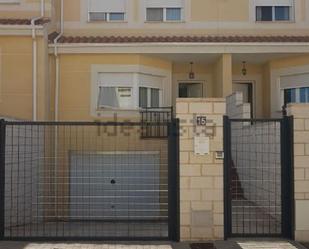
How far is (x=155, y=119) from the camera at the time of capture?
46.8 feet

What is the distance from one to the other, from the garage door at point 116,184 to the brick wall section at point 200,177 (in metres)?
1.98

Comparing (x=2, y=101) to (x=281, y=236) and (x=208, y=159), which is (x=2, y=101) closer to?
(x=208, y=159)

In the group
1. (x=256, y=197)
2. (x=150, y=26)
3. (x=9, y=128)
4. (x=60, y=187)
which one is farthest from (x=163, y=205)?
A: (x=150, y=26)

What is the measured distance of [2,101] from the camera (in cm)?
1330

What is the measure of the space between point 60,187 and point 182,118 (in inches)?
193

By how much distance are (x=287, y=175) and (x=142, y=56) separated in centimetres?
715

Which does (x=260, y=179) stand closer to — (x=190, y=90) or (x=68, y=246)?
(x=68, y=246)

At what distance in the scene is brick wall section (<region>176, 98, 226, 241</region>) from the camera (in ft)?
26.9

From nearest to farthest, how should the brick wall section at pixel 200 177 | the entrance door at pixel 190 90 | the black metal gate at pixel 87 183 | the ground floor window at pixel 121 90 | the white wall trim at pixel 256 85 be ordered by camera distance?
the brick wall section at pixel 200 177, the black metal gate at pixel 87 183, the ground floor window at pixel 121 90, the white wall trim at pixel 256 85, the entrance door at pixel 190 90

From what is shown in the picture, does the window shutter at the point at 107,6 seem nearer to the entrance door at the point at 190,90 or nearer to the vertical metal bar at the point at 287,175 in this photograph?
the entrance door at the point at 190,90

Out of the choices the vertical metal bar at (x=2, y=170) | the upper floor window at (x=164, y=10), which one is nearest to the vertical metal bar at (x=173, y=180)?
the vertical metal bar at (x=2, y=170)

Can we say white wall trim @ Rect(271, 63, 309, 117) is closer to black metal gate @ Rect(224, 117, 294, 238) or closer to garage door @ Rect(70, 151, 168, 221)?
black metal gate @ Rect(224, 117, 294, 238)

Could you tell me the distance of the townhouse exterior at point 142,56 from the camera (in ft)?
43.7

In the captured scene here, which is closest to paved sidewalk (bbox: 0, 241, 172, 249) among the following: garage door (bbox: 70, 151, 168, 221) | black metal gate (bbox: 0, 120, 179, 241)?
black metal gate (bbox: 0, 120, 179, 241)
